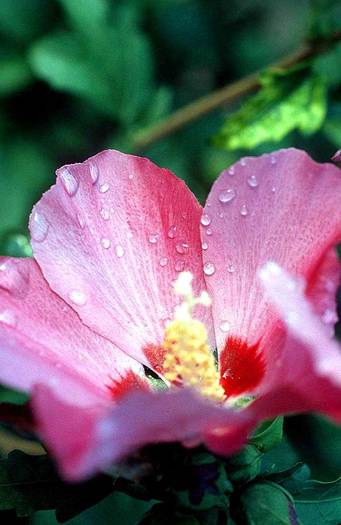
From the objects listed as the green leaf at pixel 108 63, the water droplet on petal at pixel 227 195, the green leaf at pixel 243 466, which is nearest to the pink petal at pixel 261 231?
the water droplet on petal at pixel 227 195

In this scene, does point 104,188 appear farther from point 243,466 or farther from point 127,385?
point 243,466

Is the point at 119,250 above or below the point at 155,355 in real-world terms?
above

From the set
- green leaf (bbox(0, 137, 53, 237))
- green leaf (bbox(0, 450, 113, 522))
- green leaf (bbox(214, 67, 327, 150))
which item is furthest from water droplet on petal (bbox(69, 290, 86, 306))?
green leaf (bbox(0, 137, 53, 237))

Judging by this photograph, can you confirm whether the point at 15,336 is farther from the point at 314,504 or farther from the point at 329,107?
the point at 329,107

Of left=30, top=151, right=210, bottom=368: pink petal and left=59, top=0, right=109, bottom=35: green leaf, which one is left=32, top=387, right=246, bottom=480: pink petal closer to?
left=30, top=151, right=210, bottom=368: pink petal

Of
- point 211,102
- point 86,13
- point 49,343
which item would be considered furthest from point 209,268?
point 86,13

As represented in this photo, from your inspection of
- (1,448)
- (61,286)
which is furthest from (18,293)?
(1,448)

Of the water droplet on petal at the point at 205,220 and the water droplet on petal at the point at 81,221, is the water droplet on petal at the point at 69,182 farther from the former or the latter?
the water droplet on petal at the point at 205,220
